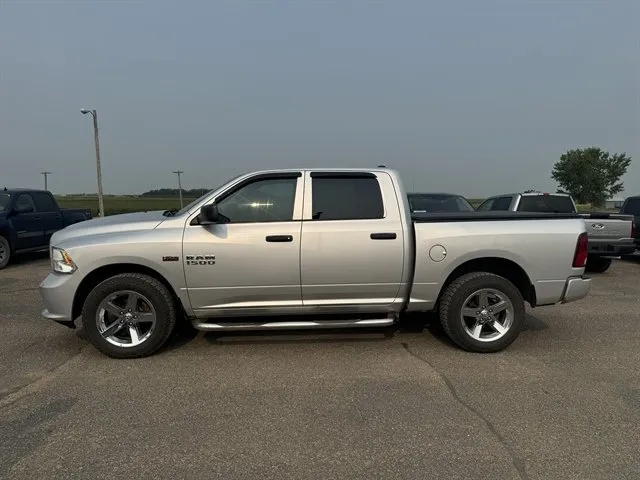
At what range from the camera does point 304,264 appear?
4359 mm

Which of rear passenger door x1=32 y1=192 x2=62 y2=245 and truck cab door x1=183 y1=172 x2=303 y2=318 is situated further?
rear passenger door x1=32 y1=192 x2=62 y2=245

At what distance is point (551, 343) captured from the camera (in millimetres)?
4887

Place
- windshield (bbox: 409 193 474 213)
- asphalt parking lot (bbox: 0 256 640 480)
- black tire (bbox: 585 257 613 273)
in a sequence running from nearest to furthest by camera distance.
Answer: asphalt parking lot (bbox: 0 256 640 480)
windshield (bbox: 409 193 474 213)
black tire (bbox: 585 257 613 273)

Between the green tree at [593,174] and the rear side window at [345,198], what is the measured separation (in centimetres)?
6389

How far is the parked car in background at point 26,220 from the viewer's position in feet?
33.4

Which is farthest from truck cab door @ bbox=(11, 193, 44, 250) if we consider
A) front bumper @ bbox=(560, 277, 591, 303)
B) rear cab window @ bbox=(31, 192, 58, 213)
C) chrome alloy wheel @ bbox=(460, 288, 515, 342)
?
front bumper @ bbox=(560, 277, 591, 303)

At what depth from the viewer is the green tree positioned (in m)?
58.7

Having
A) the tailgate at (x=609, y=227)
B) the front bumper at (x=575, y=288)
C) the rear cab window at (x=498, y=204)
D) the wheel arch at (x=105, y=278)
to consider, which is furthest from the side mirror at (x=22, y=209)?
the tailgate at (x=609, y=227)

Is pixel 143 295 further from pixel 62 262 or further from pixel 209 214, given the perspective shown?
pixel 209 214

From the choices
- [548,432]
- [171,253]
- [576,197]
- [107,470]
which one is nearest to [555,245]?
[548,432]

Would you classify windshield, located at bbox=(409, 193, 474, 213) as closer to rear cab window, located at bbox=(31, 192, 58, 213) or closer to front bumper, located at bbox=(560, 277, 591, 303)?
front bumper, located at bbox=(560, 277, 591, 303)

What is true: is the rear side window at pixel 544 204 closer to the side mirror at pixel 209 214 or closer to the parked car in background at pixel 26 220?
the side mirror at pixel 209 214

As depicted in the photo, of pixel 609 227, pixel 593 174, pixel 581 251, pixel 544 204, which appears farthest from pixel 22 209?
pixel 593 174

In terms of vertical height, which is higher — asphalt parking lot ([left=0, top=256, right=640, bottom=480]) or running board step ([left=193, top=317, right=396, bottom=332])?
running board step ([left=193, top=317, right=396, bottom=332])
